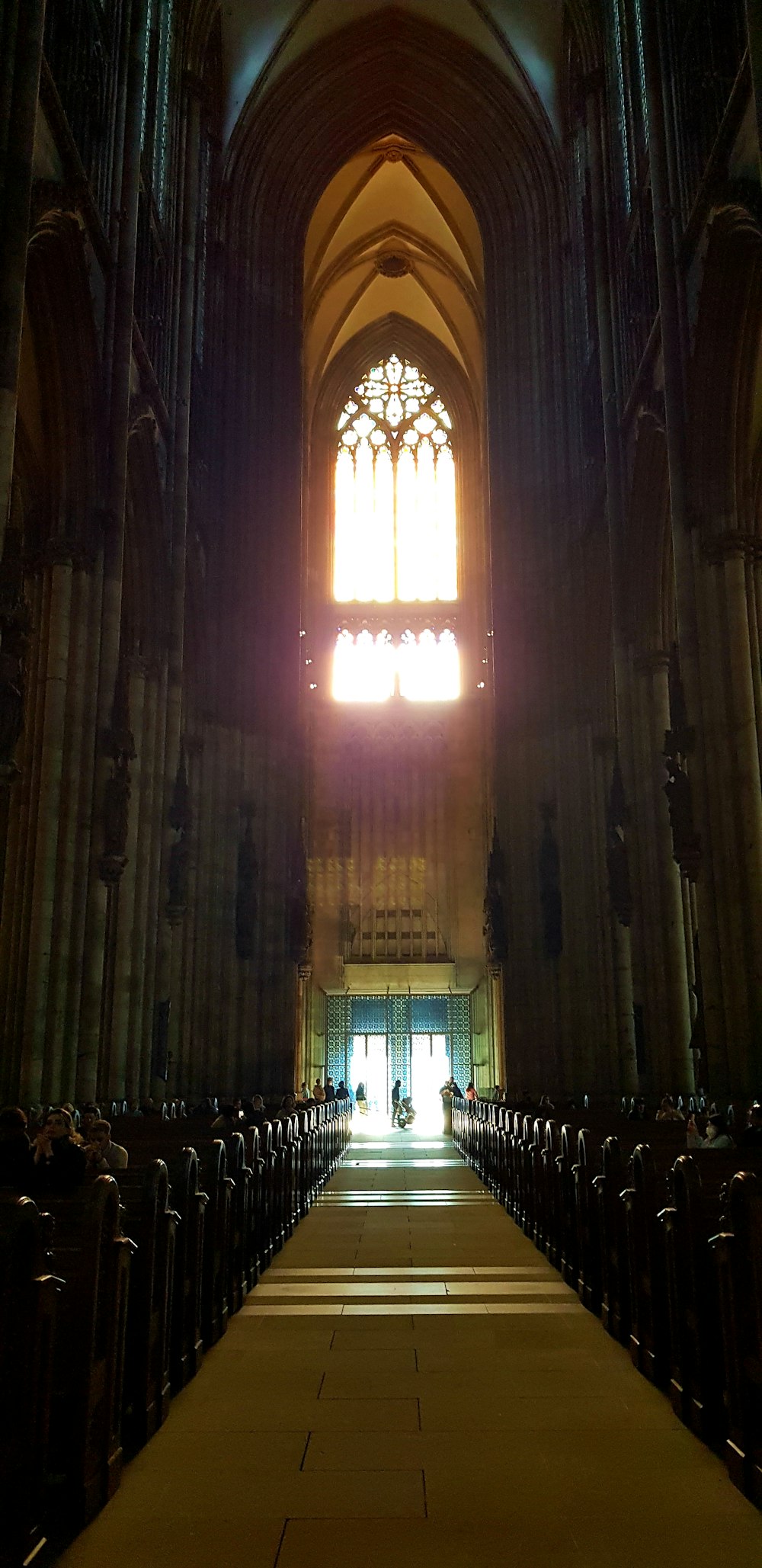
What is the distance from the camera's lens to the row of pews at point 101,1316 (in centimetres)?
334

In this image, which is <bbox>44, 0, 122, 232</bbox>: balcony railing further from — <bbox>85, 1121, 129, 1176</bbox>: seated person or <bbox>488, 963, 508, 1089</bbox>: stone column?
<bbox>488, 963, 508, 1089</bbox>: stone column

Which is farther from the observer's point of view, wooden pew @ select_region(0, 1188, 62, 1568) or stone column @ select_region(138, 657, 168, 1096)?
stone column @ select_region(138, 657, 168, 1096)

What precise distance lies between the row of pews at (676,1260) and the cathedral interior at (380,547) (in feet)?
5.29

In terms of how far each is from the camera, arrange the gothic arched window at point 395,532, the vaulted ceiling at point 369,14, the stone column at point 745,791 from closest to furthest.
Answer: the stone column at point 745,791 → the vaulted ceiling at point 369,14 → the gothic arched window at point 395,532

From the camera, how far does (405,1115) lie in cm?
2872

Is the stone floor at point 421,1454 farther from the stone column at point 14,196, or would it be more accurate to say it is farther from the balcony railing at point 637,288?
the balcony railing at point 637,288

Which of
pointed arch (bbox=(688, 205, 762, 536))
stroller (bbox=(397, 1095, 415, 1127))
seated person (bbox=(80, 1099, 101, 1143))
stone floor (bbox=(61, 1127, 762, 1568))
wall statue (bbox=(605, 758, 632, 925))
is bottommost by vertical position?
stroller (bbox=(397, 1095, 415, 1127))

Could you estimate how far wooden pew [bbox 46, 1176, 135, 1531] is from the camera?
3.67 m

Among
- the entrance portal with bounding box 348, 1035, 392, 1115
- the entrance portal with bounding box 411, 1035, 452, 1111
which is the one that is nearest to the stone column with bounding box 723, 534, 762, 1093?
the entrance portal with bounding box 411, 1035, 452, 1111

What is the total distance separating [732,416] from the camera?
14.7 m

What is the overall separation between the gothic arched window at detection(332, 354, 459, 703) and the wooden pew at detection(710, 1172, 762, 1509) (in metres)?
32.5

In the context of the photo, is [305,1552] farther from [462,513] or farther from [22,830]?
[462,513]

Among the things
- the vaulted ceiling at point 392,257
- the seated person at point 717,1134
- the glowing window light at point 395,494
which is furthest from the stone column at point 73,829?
the glowing window light at point 395,494

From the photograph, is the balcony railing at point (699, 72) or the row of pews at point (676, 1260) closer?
the row of pews at point (676, 1260)
